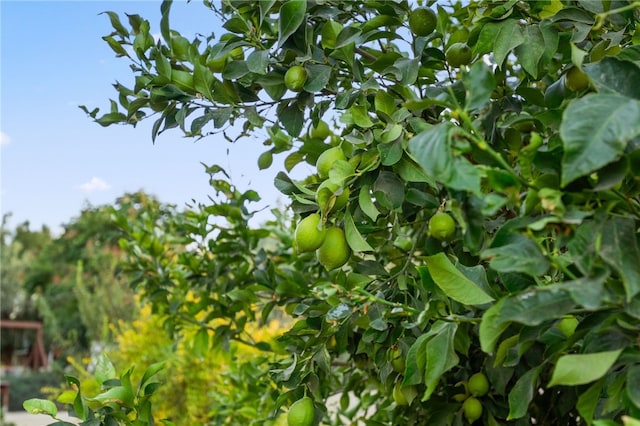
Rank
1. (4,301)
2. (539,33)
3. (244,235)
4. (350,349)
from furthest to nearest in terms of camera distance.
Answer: (4,301) → (244,235) → (350,349) → (539,33)

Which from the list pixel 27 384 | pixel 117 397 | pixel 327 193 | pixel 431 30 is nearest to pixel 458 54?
pixel 431 30

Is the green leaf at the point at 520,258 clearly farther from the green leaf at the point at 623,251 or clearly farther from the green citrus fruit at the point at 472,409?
the green citrus fruit at the point at 472,409

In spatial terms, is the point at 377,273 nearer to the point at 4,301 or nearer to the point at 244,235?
the point at 244,235

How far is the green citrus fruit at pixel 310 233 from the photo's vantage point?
30.0 inches

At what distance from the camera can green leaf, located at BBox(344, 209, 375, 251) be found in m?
0.75

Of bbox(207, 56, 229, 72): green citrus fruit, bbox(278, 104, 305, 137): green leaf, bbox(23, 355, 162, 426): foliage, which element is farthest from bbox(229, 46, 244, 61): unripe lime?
bbox(23, 355, 162, 426): foliage

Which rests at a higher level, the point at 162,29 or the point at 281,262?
the point at 162,29

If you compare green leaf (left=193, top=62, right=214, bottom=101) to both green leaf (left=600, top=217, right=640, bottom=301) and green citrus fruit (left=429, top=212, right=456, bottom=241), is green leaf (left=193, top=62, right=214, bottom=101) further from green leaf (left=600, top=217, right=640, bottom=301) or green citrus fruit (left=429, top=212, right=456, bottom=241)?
green leaf (left=600, top=217, right=640, bottom=301)

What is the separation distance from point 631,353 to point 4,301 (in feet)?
51.7

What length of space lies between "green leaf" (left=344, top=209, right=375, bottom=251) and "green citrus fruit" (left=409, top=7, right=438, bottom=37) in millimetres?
310

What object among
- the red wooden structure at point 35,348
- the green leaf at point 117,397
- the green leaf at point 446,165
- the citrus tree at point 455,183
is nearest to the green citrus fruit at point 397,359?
the citrus tree at point 455,183

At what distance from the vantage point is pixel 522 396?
64 centimetres

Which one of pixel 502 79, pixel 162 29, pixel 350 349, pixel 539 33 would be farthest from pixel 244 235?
pixel 539 33

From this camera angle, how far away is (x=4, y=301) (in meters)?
14.4
